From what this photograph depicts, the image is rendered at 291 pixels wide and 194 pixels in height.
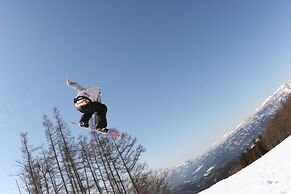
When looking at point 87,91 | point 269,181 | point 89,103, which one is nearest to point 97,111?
point 89,103

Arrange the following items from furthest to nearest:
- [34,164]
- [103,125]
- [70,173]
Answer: [70,173], [34,164], [103,125]

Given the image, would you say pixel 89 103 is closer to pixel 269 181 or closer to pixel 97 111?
pixel 97 111

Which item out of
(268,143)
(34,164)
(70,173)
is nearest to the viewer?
(34,164)

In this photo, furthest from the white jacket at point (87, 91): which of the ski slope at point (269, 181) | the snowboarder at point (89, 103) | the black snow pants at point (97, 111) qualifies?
the ski slope at point (269, 181)

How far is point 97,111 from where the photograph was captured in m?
8.34

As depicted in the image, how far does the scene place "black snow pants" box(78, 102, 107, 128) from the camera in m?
7.95

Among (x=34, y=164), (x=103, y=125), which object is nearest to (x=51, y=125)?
(x=34, y=164)

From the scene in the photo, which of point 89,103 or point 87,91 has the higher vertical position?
point 87,91

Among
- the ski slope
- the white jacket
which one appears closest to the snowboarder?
the white jacket

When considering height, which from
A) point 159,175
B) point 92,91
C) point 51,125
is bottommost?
point 92,91

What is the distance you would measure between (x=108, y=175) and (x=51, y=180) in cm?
568

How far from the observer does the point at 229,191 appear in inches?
359

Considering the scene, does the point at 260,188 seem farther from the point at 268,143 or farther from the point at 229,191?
the point at 268,143

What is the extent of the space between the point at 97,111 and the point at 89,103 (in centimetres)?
51
